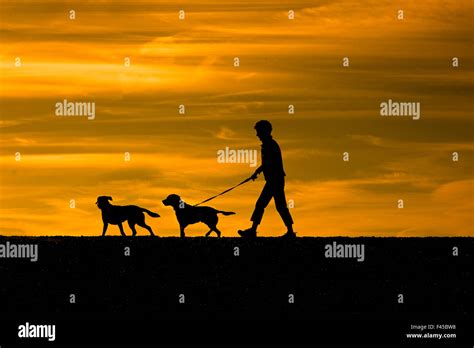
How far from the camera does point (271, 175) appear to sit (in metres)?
24.7

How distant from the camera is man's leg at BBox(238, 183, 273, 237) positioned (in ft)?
81.8

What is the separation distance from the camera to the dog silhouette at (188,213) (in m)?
27.1

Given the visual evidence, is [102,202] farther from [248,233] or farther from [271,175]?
[271,175]
